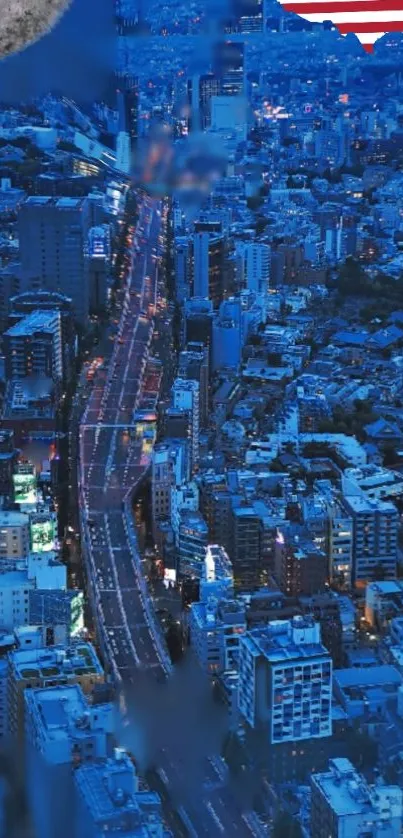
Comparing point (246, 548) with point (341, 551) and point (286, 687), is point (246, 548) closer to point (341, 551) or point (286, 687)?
point (341, 551)

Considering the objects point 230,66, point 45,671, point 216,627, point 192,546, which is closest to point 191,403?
point 192,546

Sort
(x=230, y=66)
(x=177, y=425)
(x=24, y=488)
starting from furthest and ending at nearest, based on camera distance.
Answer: (x=230, y=66) → (x=177, y=425) → (x=24, y=488)

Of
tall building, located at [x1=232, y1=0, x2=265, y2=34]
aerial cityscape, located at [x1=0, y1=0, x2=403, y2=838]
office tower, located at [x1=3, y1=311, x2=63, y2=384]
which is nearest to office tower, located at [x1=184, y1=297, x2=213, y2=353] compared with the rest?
aerial cityscape, located at [x1=0, y1=0, x2=403, y2=838]

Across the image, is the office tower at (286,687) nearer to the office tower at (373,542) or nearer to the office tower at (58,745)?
the office tower at (58,745)

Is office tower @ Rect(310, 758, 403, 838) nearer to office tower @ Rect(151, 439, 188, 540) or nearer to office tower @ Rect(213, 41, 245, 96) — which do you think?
office tower @ Rect(151, 439, 188, 540)

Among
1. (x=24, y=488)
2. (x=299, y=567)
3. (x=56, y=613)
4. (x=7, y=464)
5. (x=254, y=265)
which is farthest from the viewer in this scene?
(x=254, y=265)

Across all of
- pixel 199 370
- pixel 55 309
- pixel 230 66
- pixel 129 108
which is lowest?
pixel 199 370

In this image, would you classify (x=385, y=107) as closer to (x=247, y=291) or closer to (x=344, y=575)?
(x=247, y=291)
